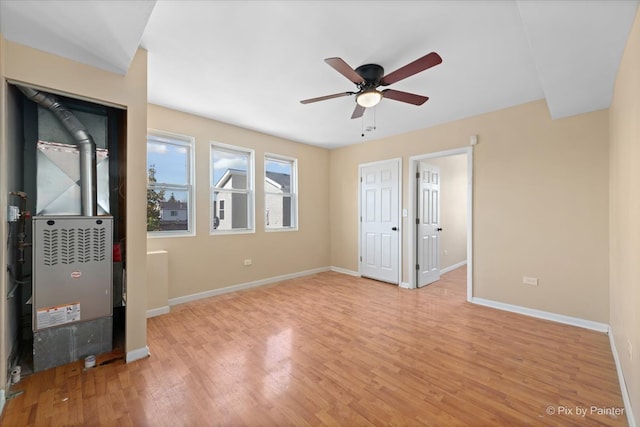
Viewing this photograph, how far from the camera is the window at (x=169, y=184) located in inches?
139

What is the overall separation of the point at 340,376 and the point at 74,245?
7.82ft

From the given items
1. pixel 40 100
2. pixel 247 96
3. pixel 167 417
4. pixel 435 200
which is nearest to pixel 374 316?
pixel 167 417

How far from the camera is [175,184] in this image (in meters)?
3.70

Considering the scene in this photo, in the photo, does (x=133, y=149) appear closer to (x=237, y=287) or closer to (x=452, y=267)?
(x=237, y=287)

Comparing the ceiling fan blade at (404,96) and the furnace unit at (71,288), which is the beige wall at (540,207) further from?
the furnace unit at (71,288)

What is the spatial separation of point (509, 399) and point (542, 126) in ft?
10.1

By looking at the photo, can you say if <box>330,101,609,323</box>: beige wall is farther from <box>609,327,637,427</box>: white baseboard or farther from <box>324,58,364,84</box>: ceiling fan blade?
<box>324,58,364,84</box>: ceiling fan blade

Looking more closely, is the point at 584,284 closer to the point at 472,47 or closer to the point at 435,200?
the point at 435,200

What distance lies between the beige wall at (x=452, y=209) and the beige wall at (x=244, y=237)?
7.83 ft

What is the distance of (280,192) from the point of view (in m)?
4.98

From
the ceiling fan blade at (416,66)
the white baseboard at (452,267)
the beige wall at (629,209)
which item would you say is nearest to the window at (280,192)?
the ceiling fan blade at (416,66)

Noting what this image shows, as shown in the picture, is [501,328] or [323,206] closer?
[501,328]

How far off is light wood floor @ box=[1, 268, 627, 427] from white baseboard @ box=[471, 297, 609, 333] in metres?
0.13

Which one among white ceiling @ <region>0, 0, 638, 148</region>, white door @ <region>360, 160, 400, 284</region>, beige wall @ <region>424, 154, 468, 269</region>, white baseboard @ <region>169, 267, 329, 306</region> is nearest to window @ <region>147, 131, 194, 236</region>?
white ceiling @ <region>0, 0, 638, 148</region>
